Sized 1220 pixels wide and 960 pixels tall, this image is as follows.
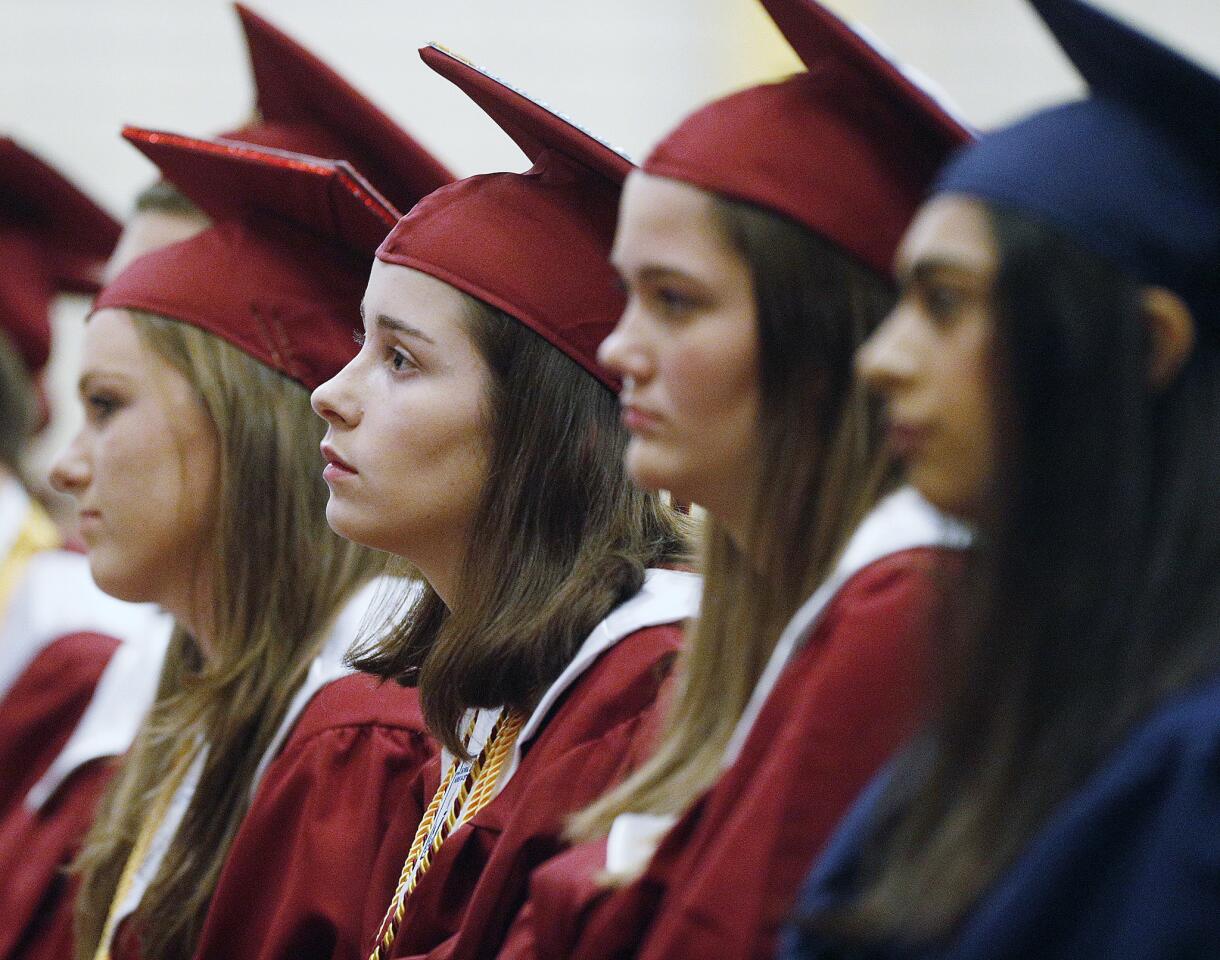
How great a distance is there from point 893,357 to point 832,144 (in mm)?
353

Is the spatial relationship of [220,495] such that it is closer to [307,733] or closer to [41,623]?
[307,733]

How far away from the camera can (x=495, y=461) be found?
7.31 feet

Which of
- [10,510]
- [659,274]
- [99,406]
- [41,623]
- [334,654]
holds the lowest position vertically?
[41,623]

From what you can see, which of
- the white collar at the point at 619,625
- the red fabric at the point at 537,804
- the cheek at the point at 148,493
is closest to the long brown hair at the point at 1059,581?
the red fabric at the point at 537,804

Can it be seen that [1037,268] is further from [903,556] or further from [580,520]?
[580,520]

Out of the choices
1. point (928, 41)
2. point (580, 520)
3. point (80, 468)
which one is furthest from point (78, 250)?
point (928, 41)

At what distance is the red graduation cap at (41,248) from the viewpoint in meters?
4.04

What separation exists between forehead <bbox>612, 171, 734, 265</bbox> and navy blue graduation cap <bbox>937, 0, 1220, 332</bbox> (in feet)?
0.87

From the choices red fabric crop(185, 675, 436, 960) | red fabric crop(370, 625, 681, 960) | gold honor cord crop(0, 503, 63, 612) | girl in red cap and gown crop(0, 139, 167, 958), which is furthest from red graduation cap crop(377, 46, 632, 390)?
gold honor cord crop(0, 503, 63, 612)

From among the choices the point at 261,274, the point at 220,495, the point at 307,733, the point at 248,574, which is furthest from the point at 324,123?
the point at 307,733

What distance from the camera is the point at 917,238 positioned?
1357 millimetres

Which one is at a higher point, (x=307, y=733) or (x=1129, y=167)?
(x=1129, y=167)

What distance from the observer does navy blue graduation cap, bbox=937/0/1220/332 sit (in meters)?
Answer: 1.27

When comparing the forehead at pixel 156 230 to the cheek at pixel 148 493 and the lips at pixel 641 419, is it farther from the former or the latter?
the lips at pixel 641 419
